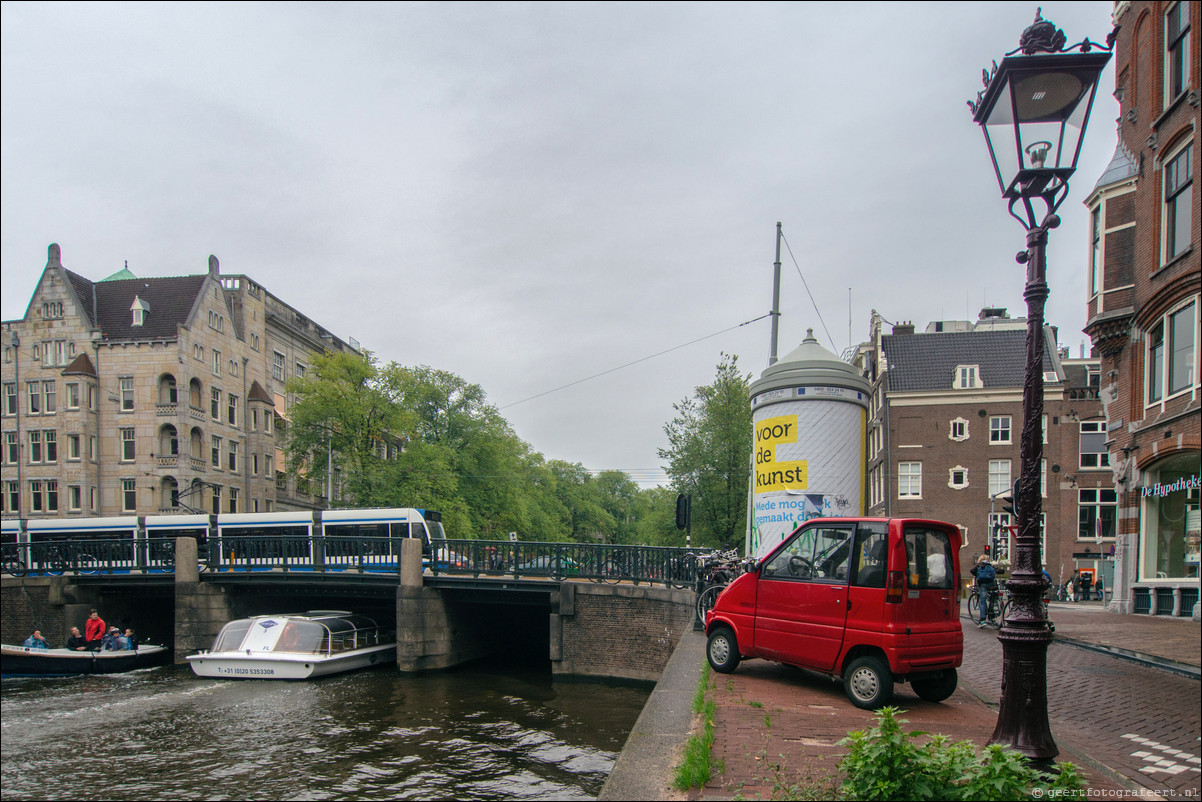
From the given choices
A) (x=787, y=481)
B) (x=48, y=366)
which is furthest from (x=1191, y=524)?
(x=48, y=366)

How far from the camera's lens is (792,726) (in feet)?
23.0

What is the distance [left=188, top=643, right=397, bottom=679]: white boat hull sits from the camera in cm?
2247

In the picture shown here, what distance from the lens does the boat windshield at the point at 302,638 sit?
23359mm

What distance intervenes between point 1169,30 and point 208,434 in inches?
2011

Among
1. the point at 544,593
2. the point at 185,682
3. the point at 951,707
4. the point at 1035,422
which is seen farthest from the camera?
the point at 544,593

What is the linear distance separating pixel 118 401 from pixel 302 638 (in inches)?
1189

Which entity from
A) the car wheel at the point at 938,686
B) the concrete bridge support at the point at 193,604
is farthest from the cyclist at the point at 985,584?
the concrete bridge support at the point at 193,604

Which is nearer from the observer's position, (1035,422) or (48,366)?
(1035,422)

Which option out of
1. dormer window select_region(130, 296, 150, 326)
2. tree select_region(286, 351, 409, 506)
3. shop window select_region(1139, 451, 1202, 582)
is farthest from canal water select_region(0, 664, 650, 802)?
dormer window select_region(130, 296, 150, 326)

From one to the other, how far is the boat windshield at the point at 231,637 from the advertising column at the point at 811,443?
59.0 ft

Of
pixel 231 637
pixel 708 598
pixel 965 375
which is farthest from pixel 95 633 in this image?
pixel 965 375

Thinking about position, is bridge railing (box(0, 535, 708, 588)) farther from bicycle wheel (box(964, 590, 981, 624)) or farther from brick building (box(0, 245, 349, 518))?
brick building (box(0, 245, 349, 518))

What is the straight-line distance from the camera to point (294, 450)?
42906 mm

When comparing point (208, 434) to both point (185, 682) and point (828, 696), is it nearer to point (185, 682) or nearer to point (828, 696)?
point (185, 682)
